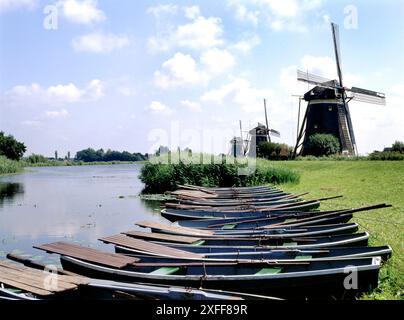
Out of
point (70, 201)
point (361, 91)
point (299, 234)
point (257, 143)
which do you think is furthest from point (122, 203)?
point (257, 143)

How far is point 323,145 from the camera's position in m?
45.5

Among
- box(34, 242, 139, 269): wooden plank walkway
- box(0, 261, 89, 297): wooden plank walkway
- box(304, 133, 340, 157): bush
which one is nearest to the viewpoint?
box(0, 261, 89, 297): wooden plank walkway

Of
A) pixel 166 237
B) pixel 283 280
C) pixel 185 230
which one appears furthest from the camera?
pixel 185 230

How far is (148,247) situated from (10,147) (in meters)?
66.3

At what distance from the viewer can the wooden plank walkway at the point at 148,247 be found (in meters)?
7.05

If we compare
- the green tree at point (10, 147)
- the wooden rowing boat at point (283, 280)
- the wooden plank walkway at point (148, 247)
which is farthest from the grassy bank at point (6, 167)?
the wooden rowing boat at point (283, 280)

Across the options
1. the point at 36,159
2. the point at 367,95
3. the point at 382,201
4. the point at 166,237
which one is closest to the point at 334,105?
the point at 367,95

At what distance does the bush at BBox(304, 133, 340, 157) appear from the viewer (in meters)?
45.4

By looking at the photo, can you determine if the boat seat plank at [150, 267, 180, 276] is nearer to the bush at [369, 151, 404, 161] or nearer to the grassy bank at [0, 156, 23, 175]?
the bush at [369, 151, 404, 161]

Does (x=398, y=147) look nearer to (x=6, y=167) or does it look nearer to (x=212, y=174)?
(x=212, y=174)

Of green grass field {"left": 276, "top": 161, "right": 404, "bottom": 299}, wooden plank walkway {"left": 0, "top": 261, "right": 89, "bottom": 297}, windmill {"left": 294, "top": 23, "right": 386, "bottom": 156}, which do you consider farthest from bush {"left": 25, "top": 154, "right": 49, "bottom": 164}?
wooden plank walkway {"left": 0, "top": 261, "right": 89, "bottom": 297}

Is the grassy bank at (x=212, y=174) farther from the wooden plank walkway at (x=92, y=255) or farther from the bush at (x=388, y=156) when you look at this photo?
the wooden plank walkway at (x=92, y=255)

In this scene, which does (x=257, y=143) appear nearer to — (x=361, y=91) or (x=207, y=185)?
(x=361, y=91)

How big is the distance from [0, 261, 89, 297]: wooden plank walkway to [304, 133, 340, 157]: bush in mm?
41658
